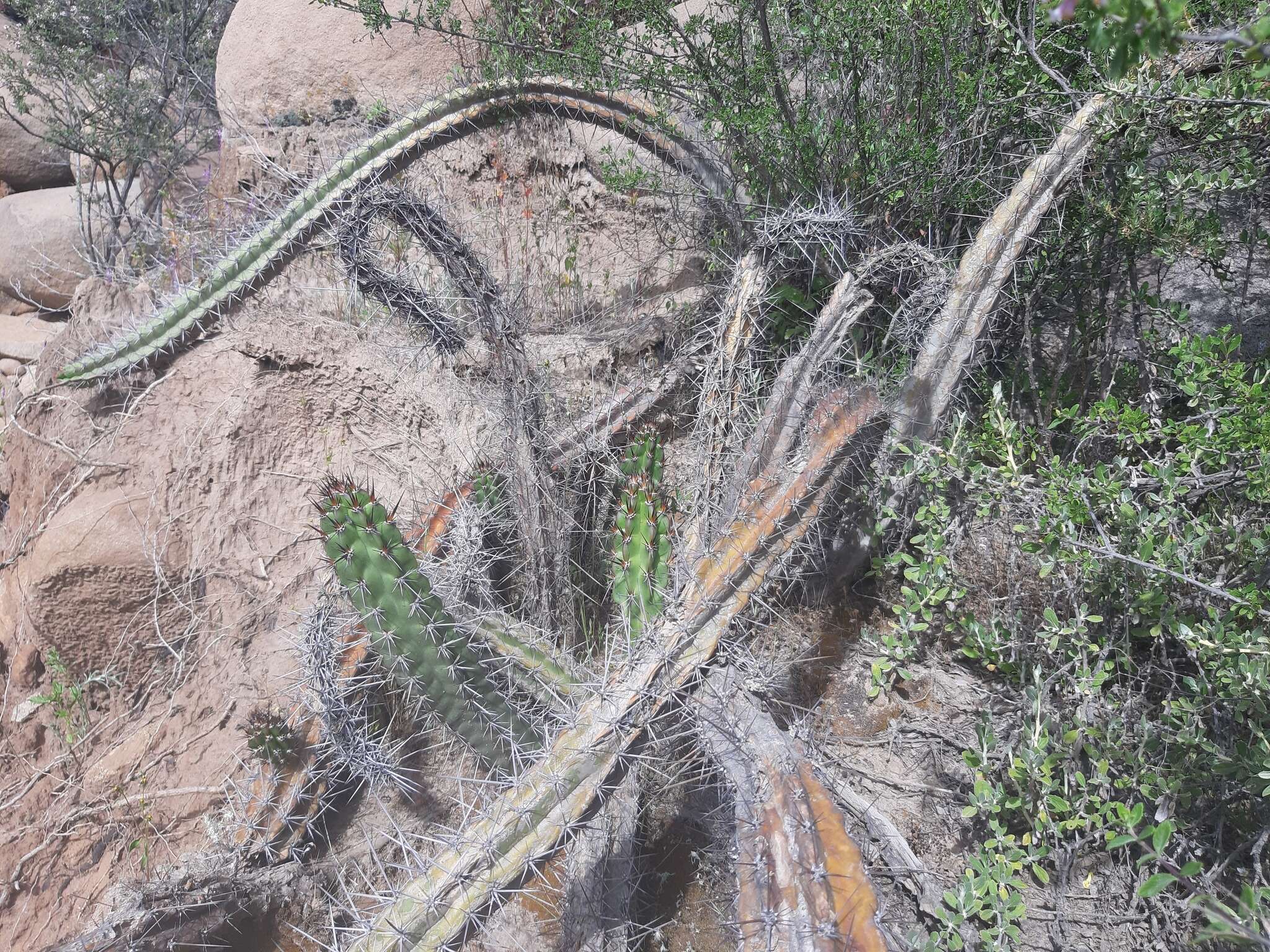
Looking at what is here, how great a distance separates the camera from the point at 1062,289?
320 cm

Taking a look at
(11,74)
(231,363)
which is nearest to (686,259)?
(231,363)

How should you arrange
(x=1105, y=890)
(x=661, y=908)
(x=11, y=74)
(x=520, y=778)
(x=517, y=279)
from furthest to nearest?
(x=11, y=74)
(x=517, y=279)
(x=661, y=908)
(x=1105, y=890)
(x=520, y=778)

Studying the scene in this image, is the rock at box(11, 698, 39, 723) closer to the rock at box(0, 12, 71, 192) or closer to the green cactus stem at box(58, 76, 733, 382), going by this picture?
the green cactus stem at box(58, 76, 733, 382)

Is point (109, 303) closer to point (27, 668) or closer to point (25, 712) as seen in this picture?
point (27, 668)

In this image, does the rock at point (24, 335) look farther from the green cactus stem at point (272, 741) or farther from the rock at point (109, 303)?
the green cactus stem at point (272, 741)

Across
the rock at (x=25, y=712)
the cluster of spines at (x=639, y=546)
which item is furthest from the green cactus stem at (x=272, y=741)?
the rock at (x=25, y=712)

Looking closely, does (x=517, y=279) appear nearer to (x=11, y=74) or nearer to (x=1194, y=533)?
(x=1194, y=533)

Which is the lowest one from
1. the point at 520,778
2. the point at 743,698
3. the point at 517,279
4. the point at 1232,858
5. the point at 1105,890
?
the point at 1105,890

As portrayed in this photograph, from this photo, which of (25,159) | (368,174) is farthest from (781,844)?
(25,159)

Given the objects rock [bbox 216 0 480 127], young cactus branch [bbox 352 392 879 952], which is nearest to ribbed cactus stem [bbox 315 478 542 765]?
young cactus branch [bbox 352 392 879 952]

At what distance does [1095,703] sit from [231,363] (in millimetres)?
3779

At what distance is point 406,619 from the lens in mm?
2432

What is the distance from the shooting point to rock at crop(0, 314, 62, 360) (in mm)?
5637

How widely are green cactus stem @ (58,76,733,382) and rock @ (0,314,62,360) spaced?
2.16 m
